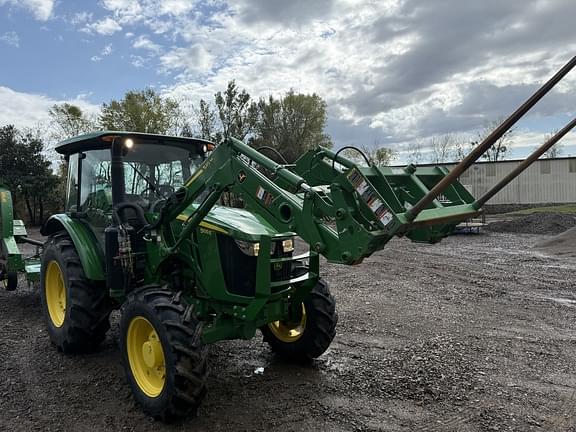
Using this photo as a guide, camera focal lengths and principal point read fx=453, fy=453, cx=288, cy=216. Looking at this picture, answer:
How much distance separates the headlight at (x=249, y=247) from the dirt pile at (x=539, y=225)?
18.0 meters

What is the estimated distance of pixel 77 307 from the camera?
184 inches

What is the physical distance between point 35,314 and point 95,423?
387 cm

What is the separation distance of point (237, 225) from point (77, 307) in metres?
2.00

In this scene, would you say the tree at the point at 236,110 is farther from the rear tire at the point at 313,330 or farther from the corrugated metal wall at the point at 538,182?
the rear tire at the point at 313,330

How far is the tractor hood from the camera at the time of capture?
394cm

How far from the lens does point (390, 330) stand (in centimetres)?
605

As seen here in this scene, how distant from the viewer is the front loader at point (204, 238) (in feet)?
10.7

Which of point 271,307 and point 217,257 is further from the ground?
point 217,257

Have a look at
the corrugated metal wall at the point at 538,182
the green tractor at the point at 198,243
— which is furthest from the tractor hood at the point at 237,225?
the corrugated metal wall at the point at 538,182

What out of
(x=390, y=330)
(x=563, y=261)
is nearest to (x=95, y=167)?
(x=390, y=330)

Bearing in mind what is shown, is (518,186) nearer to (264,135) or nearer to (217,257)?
(264,135)

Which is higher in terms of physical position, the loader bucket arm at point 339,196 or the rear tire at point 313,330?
the loader bucket arm at point 339,196

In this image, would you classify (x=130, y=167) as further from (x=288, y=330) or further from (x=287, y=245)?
(x=288, y=330)

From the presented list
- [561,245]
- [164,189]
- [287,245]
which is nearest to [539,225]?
[561,245]
